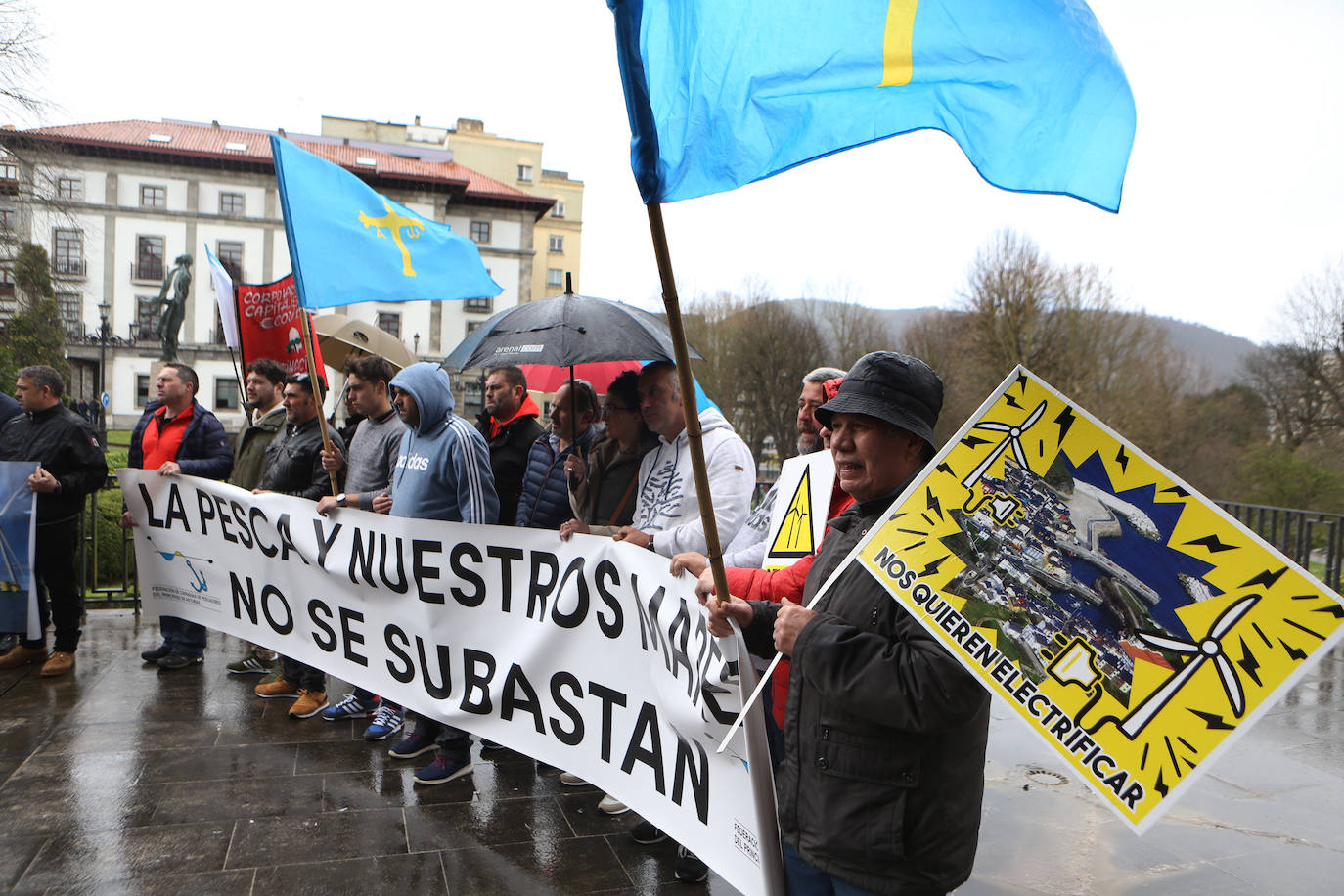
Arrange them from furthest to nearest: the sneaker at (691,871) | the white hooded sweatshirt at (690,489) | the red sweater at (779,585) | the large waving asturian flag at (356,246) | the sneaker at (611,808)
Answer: the large waving asturian flag at (356,246) → the sneaker at (611,808) → the white hooded sweatshirt at (690,489) → the sneaker at (691,871) → the red sweater at (779,585)

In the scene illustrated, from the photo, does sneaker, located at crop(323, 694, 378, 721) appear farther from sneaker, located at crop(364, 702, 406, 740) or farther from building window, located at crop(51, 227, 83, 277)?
building window, located at crop(51, 227, 83, 277)

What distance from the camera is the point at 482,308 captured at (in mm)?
59969

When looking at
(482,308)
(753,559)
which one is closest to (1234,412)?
(753,559)

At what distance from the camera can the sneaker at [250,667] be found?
6332 mm

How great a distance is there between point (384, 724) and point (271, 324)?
371cm

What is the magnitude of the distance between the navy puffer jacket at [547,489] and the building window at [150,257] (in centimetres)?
5910

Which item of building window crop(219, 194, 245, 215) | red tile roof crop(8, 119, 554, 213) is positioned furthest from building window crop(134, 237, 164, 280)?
red tile roof crop(8, 119, 554, 213)

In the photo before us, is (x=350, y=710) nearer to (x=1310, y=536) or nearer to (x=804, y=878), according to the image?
(x=804, y=878)

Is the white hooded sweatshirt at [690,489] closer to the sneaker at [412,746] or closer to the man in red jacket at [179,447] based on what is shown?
the sneaker at [412,746]

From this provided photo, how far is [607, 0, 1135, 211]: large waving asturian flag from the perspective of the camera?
1.92 m

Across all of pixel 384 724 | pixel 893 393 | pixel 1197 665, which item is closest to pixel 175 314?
pixel 384 724

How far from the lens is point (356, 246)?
493 cm

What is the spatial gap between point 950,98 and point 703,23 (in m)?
0.57

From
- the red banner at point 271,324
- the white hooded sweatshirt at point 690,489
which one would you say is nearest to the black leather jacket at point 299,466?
the red banner at point 271,324
